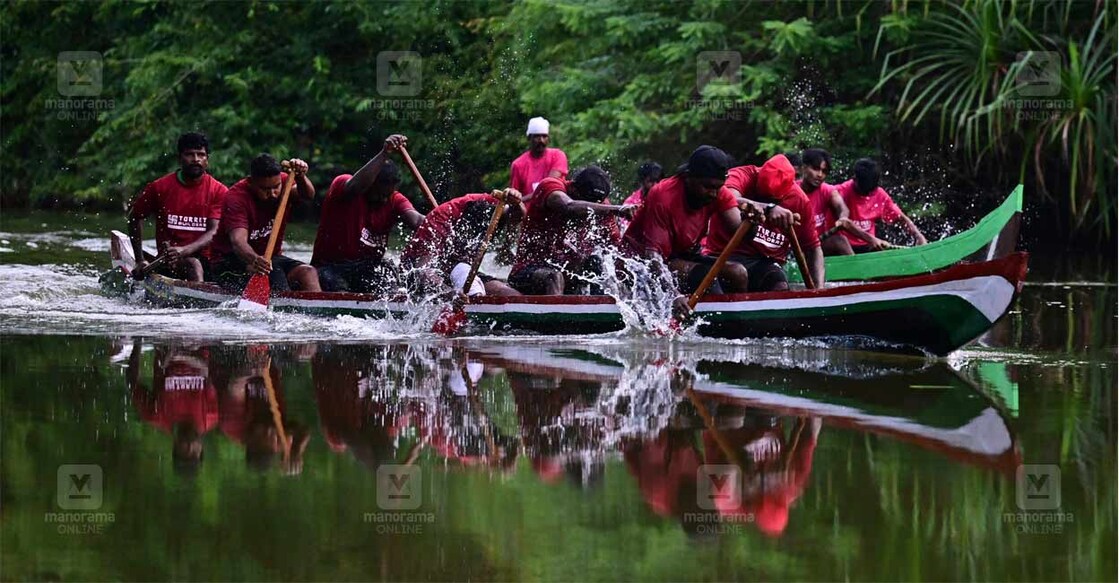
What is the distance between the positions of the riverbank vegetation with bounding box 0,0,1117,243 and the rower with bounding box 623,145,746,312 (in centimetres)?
740

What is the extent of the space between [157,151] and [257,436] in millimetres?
18335

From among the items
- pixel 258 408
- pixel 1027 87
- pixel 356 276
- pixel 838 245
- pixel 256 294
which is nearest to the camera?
pixel 258 408

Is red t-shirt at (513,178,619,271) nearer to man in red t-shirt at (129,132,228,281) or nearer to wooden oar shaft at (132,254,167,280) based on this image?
man in red t-shirt at (129,132,228,281)

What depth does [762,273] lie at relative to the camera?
38.3 ft

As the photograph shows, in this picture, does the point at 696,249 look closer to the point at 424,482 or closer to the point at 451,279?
the point at 451,279

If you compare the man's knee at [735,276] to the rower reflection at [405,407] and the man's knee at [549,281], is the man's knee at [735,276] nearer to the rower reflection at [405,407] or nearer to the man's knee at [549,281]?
the man's knee at [549,281]

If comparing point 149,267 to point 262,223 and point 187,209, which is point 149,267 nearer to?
point 187,209

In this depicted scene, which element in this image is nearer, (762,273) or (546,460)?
(546,460)

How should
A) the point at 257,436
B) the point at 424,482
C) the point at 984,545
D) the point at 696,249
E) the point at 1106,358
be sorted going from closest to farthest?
the point at 984,545 < the point at 424,482 < the point at 257,436 < the point at 1106,358 < the point at 696,249

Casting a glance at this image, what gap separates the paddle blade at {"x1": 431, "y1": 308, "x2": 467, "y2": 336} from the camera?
38.1 feet

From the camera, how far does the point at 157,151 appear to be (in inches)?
985

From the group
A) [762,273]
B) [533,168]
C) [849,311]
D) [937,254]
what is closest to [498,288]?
[762,273]

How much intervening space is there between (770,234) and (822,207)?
2679 mm

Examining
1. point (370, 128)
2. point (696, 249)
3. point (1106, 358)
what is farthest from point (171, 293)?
point (370, 128)
